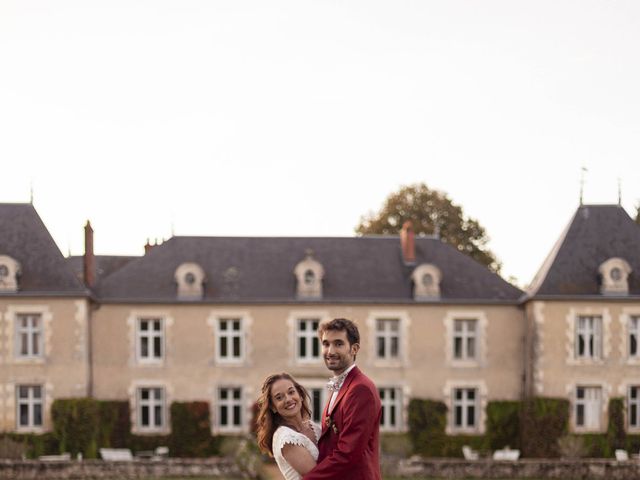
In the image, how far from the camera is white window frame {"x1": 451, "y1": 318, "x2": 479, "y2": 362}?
23453 millimetres

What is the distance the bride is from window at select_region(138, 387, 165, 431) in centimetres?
1856

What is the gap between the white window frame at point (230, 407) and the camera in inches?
908

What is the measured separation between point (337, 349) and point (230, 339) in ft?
60.6

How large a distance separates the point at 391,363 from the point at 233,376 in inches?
168

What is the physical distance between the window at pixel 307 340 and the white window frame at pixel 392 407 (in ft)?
6.79

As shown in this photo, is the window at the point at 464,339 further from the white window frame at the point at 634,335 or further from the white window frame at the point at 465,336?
the white window frame at the point at 634,335

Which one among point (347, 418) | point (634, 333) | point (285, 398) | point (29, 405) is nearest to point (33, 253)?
point (29, 405)

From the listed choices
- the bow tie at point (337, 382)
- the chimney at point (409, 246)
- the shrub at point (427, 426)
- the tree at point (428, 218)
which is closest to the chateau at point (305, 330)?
the shrub at point (427, 426)

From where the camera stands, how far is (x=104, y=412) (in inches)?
891

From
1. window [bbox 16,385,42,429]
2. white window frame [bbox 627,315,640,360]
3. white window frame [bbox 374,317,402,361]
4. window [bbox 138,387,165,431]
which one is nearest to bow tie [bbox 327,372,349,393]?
white window frame [bbox 374,317,402,361]

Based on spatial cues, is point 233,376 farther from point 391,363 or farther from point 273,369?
point 391,363

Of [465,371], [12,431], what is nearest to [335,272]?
[465,371]

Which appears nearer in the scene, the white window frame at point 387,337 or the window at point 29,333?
the window at point 29,333

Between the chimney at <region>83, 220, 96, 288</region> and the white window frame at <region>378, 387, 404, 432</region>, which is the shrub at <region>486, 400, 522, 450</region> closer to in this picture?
the white window frame at <region>378, 387, 404, 432</region>
